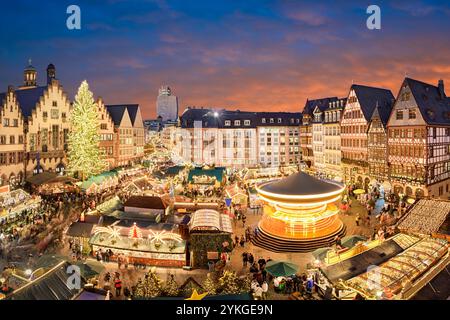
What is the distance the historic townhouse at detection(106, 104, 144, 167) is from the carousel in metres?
41.6

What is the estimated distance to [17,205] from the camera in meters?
29.1

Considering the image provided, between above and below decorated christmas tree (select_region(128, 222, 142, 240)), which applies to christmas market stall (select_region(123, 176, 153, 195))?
above

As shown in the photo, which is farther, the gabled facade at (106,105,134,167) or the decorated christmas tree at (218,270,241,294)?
the gabled facade at (106,105,134,167)

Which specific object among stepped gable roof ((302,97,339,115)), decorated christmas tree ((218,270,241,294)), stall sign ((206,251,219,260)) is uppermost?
stepped gable roof ((302,97,339,115))

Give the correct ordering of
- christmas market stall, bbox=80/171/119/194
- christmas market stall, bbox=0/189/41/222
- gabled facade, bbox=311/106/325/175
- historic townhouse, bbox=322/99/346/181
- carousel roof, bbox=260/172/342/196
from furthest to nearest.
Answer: gabled facade, bbox=311/106/325/175, historic townhouse, bbox=322/99/346/181, christmas market stall, bbox=80/171/119/194, christmas market stall, bbox=0/189/41/222, carousel roof, bbox=260/172/342/196

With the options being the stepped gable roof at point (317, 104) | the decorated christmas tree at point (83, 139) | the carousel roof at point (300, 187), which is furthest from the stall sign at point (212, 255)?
the stepped gable roof at point (317, 104)

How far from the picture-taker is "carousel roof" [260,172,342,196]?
85.3ft

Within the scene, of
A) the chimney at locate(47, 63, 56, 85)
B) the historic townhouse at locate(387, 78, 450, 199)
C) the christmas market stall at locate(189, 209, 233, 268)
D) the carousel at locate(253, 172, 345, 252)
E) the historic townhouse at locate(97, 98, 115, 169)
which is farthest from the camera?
the historic townhouse at locate(97, 98, 115, 169)

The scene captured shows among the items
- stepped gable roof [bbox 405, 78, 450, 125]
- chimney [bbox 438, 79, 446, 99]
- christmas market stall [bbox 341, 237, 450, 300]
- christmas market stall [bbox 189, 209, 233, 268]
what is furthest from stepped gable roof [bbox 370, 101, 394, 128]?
christmas market stall [bbox 189, 209, 233, 268]

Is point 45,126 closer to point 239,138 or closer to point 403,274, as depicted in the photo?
point 239,138

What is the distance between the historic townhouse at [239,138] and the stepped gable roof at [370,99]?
2374 cm

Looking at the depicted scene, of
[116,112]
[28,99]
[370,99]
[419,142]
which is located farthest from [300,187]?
[116,112]

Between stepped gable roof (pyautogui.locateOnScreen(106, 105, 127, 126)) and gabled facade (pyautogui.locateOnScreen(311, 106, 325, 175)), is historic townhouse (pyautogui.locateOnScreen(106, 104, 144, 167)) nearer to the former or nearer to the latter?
stepped gable roof (pyautogui.locateOnScreen(106, 105, 127, 126))

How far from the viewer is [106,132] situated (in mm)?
59312
